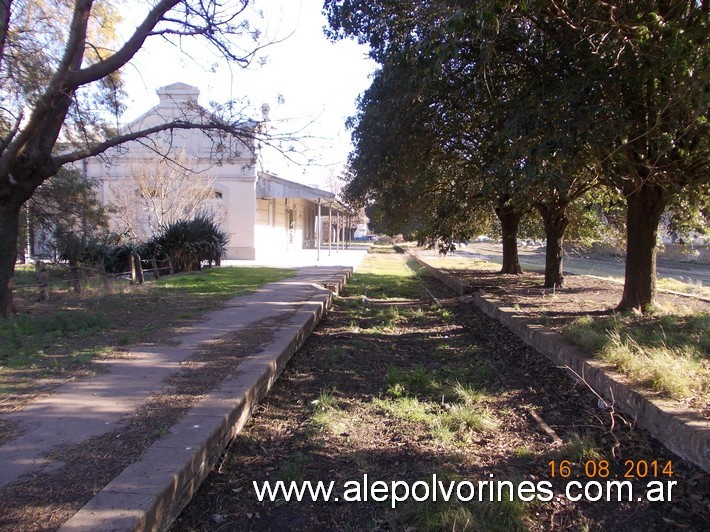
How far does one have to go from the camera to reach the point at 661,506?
3.45 m

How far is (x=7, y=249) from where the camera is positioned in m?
8.54

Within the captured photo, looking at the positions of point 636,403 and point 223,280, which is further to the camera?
point 223,280

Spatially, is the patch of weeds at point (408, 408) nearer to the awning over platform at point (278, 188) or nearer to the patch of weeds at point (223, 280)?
the patch of weeds at point (223, 280)

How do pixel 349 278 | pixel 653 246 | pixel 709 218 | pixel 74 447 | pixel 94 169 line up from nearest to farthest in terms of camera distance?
pixel 74 447 < pixel 653 246 < pixel 709 218 < pixel 349 278 < pixel 94 169

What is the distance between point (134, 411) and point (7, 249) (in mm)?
5851

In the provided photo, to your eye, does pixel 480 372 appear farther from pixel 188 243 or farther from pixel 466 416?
pixel 188 243

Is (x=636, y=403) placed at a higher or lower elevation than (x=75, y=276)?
lower

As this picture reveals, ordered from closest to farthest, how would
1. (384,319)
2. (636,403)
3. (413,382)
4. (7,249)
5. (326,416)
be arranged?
(636,403)
(326,416)
(413,382)
(7,249)
(384,319)

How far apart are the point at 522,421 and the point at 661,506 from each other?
1.65 metres

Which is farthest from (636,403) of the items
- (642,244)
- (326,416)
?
(642,244)

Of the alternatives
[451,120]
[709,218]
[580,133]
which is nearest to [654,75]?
[580,133]

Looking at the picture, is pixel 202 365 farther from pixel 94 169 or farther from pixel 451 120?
pixel 94 169

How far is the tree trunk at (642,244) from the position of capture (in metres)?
8.68

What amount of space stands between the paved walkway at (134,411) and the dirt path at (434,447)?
0.26 meters
